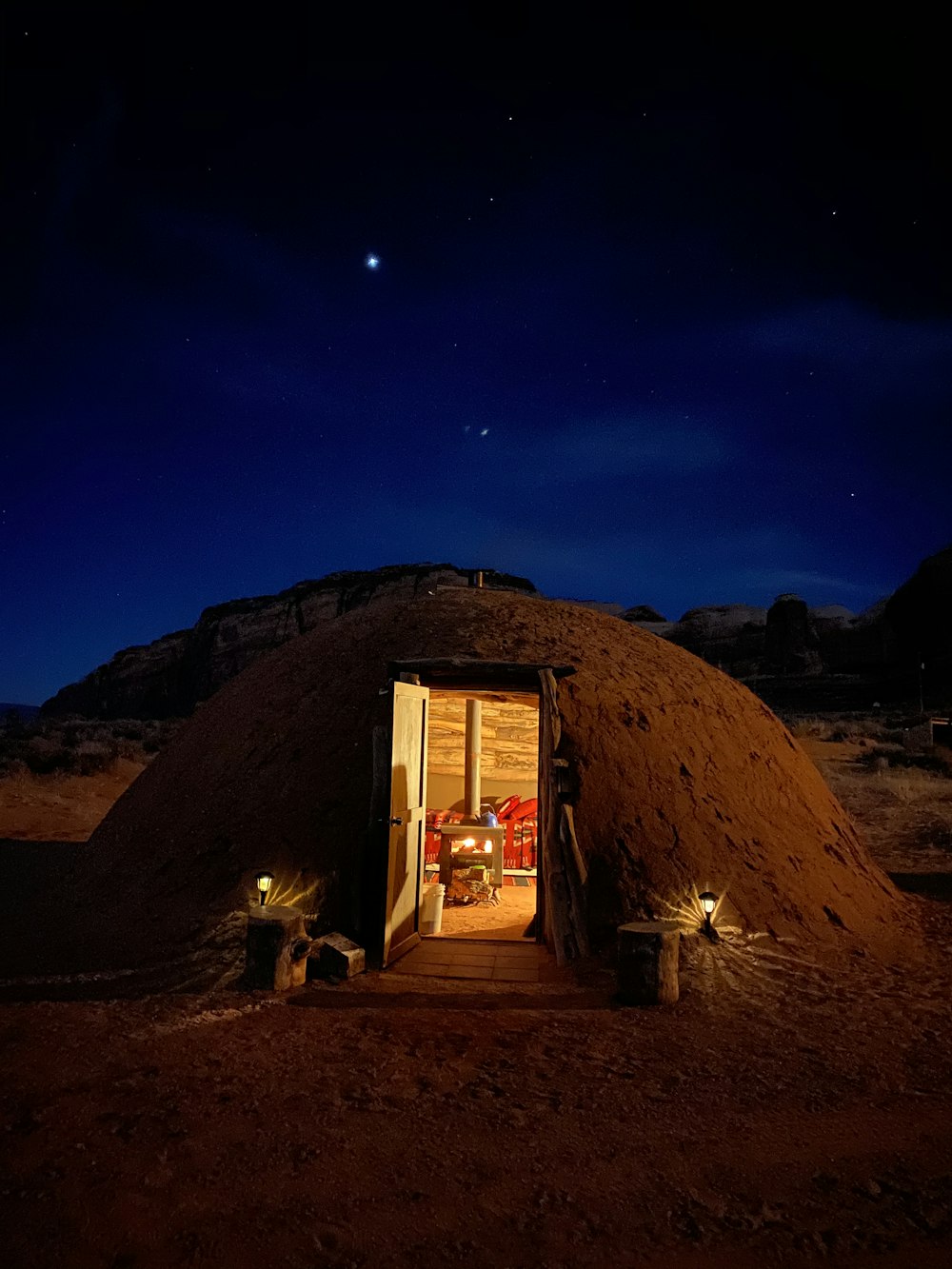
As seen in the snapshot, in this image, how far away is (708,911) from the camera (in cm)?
629

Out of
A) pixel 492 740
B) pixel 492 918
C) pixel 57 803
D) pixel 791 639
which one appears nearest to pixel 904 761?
pixel 492 740

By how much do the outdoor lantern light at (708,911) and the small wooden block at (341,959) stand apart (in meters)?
2.88

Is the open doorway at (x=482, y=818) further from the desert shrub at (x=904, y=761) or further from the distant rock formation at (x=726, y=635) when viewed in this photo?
the distant rock formation at (x=726, y=635)

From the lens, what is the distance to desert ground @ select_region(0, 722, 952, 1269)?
2.77 meters

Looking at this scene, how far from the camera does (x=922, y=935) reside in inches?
293

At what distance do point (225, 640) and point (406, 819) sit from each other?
130 ft

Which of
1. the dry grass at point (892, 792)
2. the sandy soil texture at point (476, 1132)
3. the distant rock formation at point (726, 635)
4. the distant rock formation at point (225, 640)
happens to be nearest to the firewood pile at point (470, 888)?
the sandy soil texture at point (476, 1132)

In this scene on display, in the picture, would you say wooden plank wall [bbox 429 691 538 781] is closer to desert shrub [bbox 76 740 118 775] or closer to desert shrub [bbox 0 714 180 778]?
desert shrub [bbox 76 740 118 775]

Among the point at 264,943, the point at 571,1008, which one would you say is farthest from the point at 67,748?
the point at 571,1008

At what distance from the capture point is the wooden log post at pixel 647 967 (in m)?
5.38

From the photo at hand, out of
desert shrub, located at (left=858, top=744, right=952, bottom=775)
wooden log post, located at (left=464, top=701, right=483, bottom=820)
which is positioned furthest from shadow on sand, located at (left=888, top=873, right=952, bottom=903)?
desert shrub, located at (left=858, top=744, right=952, bottom=775)

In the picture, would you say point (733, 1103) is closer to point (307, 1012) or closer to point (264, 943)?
point (307, 1012)

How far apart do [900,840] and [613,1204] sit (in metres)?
13.6

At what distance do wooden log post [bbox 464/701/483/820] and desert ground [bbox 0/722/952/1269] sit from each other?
264 inches
